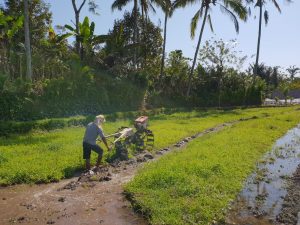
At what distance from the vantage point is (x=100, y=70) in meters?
26.3

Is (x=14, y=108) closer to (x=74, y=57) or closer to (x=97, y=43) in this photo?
(x=74, y=57)

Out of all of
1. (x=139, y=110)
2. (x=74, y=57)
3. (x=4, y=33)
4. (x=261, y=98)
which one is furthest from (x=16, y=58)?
(x=261, y=98)

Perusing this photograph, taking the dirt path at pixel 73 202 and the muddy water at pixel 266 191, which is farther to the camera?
the muddy water at pixel 266 191

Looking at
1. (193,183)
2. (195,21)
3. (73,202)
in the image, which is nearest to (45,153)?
(73,202)

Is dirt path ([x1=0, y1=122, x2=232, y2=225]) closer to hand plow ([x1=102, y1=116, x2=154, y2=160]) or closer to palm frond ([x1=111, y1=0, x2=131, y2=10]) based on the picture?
hand plow ([x1=102, y1=116, x2=154, y2=160])

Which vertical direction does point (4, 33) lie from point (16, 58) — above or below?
above

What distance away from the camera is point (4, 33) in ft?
74.2

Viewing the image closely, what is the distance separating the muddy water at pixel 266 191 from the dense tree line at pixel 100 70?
12242mm

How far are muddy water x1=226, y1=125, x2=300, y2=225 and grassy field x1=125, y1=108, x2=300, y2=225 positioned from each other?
0.77 feet

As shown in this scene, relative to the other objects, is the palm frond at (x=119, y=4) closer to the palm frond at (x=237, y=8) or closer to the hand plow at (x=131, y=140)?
the palm frond at (x=237, y=8)

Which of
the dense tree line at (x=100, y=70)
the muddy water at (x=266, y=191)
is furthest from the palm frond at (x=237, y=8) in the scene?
the muddy water at (x=266, y=191)

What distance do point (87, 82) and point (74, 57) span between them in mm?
1899

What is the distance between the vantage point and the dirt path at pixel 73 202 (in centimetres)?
717

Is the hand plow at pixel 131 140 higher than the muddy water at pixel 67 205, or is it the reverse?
the hand plow at pixel 131 140
